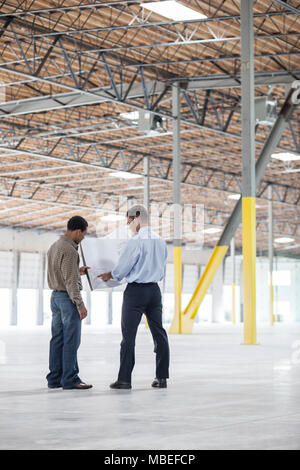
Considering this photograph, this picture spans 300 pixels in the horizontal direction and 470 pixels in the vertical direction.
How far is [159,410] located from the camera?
21.5 ft

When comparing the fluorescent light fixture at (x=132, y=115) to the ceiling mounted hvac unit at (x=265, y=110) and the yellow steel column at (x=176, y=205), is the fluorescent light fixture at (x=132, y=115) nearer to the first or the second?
the yellow steel column at (x=176, y=205)

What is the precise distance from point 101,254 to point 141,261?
1.71 ft

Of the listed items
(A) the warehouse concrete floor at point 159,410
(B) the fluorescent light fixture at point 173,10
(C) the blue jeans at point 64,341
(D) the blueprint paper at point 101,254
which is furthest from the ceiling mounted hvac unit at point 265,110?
(C) the blue jeans at point 64,341

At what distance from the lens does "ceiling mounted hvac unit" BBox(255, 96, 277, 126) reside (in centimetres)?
2594

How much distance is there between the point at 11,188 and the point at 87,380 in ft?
121

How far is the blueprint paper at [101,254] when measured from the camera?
8.61 metres

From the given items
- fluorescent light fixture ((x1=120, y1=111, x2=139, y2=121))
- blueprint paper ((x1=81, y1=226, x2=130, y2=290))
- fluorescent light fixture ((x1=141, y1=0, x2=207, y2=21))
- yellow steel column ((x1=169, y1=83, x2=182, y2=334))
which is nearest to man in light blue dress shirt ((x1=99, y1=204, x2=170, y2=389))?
blueprint paper ((x1=81, y1=226, x2=130, y2=290))

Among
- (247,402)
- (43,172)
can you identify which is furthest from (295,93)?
(43,172)

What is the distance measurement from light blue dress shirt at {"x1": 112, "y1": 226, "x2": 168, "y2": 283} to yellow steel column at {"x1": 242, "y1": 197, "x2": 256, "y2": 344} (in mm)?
10085

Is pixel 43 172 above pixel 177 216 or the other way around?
above

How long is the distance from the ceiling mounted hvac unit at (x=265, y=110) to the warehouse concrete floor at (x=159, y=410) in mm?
15268

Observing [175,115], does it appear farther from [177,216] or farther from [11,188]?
[11,188]

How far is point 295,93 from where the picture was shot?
2389cm

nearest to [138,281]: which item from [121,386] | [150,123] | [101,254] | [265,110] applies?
[101,254]
